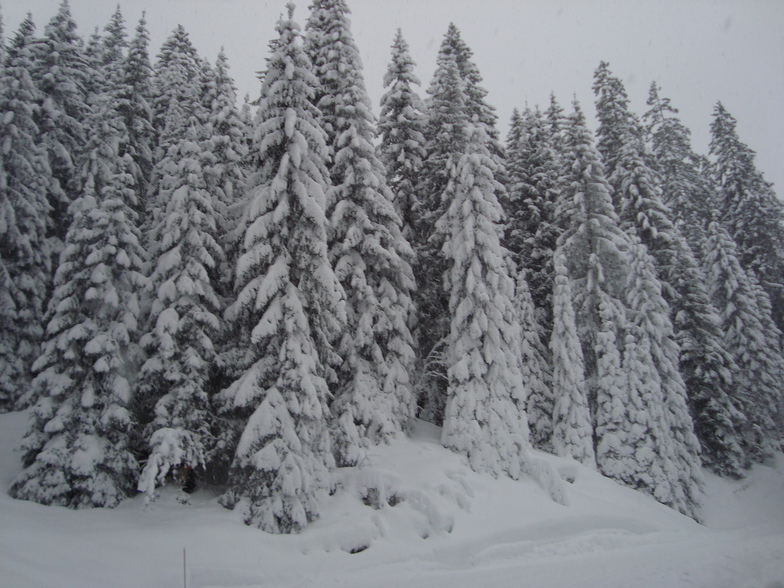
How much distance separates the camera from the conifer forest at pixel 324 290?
13008 millimetres

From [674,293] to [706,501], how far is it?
11.8 meters

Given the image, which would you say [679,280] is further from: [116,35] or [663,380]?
[116,35]

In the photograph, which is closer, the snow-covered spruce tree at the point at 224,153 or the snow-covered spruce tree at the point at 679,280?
the snow-covered spruce tree at the point at 224,153

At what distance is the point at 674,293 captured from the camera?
90.2ft

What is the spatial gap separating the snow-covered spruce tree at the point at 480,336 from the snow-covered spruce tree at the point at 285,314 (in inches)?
218

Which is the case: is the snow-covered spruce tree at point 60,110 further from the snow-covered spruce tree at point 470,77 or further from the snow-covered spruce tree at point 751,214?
the snow-covered spruce tree at point 751,214

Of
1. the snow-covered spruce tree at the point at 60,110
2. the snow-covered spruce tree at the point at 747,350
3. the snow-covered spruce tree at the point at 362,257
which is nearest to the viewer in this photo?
the snow-covered spruce tree at the point at 362,257

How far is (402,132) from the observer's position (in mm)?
22141

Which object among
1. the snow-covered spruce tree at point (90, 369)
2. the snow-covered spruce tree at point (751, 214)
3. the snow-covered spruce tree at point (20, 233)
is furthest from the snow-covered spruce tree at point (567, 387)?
the snow-covered spruce tree at point (20, 233)

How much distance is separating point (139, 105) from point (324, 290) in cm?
1311

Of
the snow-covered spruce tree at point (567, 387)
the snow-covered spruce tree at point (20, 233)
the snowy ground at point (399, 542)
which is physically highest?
the snow-covered spruce tree at point (20, 233)

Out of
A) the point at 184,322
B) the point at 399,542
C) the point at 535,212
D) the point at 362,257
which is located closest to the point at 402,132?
the point at 362,257

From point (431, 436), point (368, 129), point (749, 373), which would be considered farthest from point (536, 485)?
point (749, 373)

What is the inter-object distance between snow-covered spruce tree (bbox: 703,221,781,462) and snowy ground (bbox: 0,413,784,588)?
58.5ft
